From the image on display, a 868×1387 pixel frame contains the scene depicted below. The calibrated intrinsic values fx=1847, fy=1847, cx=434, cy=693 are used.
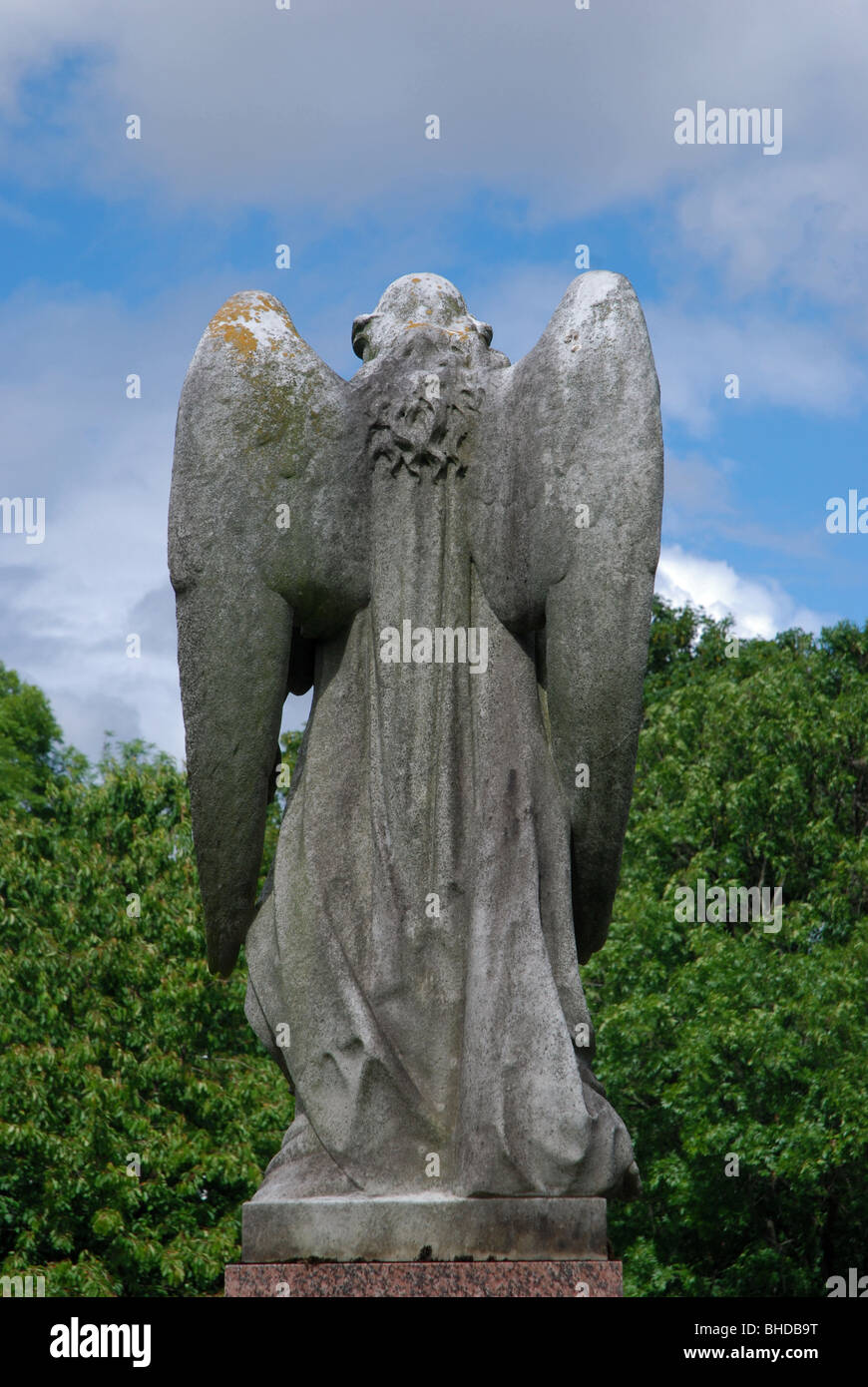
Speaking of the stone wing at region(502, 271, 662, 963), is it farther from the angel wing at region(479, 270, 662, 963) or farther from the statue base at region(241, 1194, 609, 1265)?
the statue base at region(241, 1194, 609, 1265)

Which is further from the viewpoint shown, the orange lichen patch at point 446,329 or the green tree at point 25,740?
the green tree at point 25,740

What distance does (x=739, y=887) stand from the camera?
26.6 m

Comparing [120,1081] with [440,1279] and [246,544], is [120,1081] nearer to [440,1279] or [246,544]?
[246,544]

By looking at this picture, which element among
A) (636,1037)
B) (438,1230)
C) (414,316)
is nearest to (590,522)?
(414,316)

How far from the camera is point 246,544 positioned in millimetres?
6223

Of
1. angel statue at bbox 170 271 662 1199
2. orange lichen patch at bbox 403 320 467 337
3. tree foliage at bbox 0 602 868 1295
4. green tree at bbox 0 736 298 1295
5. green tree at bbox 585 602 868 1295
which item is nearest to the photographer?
angel statue at bbox 170 271 662 1199

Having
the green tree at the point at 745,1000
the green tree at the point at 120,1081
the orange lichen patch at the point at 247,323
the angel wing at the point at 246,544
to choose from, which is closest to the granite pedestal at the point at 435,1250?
the angel wing at the point at 246,544

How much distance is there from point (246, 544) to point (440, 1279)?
8.03 ft

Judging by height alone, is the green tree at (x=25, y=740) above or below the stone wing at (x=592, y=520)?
above

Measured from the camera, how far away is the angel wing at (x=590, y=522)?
5996 millimetres

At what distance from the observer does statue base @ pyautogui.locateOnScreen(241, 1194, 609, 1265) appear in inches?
220

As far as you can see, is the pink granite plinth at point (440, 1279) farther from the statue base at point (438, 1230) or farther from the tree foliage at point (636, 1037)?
the tree foliage at point (636, 1037)

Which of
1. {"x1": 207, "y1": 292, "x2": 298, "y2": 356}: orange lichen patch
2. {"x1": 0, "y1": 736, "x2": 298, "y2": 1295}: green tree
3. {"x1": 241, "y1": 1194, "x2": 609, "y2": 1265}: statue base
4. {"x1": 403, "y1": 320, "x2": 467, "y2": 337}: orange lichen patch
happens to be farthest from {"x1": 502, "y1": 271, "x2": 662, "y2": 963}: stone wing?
{"x1": 0, "y1": 736, "x2": 298, "y2": 1295}: green tree

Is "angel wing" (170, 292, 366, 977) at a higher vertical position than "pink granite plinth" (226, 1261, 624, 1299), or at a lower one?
higher
